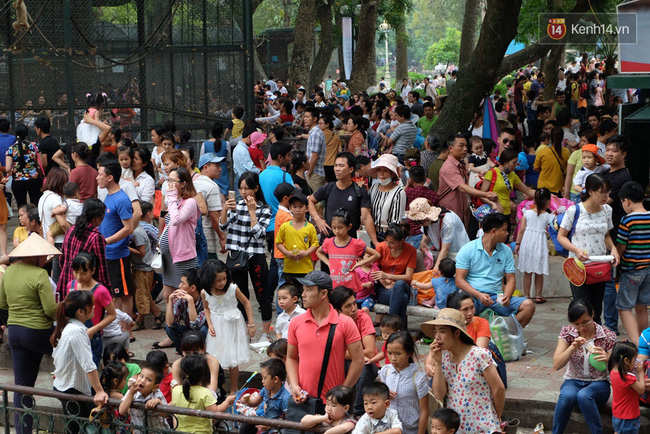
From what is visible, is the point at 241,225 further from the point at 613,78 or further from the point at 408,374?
the point at 613,78

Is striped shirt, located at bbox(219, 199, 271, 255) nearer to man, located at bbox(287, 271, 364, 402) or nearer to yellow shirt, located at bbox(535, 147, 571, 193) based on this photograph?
man, located at bbox(287, 271, 364, 402)

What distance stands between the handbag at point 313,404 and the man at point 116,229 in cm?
346

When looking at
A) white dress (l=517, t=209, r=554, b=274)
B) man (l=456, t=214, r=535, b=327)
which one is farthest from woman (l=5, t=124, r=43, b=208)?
man (l=456, t=214, r=535, b=327)

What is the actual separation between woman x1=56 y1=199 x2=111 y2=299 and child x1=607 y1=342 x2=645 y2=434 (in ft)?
14.7

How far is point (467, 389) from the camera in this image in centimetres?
589

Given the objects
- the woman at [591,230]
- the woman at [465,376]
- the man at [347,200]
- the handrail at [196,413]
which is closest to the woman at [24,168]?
the man at [347,200]

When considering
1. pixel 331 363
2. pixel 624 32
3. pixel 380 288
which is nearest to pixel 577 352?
pixel 331 363

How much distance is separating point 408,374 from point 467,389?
542mm

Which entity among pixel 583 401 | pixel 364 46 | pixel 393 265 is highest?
pixel 364 46

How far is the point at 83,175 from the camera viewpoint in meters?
10.1

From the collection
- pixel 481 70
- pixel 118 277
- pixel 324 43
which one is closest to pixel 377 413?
pixel 118 277

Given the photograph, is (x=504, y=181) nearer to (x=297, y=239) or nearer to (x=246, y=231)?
(x=297, y=239)

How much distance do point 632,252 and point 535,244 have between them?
1.77 meters

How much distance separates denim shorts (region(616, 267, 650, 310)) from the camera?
26.7 ft
